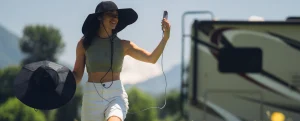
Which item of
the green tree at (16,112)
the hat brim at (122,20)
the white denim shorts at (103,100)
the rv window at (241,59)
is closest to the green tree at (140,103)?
the green tree at (16,112)

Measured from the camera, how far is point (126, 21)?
5746mm

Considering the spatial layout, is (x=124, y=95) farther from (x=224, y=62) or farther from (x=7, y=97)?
(x=7, y=97)

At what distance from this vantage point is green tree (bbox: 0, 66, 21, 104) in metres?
80.8

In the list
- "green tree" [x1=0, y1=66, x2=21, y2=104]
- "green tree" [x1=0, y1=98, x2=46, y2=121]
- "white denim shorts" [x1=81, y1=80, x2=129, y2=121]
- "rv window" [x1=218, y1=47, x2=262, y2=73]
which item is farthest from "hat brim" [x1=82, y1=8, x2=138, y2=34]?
"green tree" [x1=0, y1=66, x2=21, y2=104]

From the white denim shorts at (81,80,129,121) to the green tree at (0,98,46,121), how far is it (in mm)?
74089

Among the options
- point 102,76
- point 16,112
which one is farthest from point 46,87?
point 16,112

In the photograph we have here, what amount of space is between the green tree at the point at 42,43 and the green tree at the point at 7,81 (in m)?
3.60

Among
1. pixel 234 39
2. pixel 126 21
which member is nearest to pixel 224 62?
pixel 234 39

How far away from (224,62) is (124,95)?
16.0ft

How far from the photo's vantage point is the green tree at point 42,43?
87.2m

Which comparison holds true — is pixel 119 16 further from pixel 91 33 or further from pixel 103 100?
pixel 103 100

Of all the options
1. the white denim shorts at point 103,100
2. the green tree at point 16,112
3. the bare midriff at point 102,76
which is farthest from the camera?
the green tree at point 16,112

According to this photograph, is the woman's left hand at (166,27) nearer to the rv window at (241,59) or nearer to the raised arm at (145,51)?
the raised arm at (145,51)

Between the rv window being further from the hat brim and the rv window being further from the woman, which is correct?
the woman
